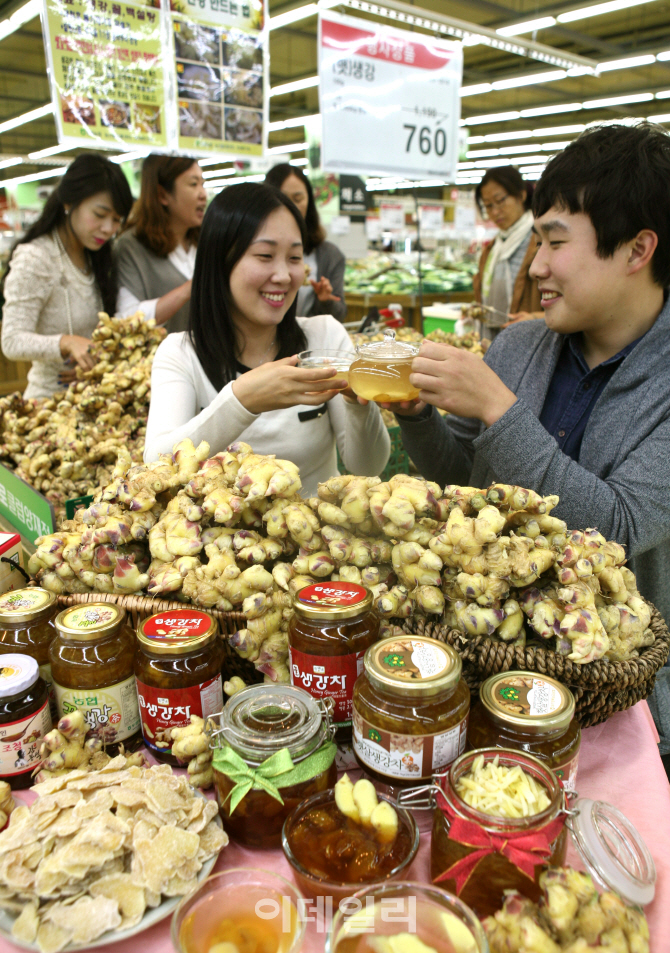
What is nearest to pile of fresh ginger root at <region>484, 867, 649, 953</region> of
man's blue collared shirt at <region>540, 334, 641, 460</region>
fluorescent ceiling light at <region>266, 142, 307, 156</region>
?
man's blue collared shirt at <region>540, 334, 641, 460</region>

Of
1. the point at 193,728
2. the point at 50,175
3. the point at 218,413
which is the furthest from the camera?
the point at 50,175

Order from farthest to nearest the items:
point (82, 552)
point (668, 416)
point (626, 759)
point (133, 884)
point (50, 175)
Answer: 1. point (50, 175)
2. point (668, 416)
3. point (82, 552)
4. point (626, 759)
5. point (133, 884)

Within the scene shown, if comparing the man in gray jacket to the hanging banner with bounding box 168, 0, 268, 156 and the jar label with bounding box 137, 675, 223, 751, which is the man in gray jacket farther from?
the hanging banner with bounding box 168, 0, 268, 156

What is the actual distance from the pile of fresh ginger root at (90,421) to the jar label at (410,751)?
125 cm

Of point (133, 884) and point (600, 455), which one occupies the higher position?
point (600, 455)

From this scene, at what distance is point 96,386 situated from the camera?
7.05ft

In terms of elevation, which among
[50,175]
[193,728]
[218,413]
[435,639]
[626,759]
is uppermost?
[50,175]

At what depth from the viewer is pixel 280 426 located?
199 cm

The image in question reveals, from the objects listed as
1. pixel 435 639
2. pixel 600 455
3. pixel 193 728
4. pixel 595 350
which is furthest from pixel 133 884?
pixel 595 350

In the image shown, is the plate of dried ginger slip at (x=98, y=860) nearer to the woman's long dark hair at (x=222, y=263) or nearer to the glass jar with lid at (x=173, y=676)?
the glass jar with lid at (x=173, y=676)

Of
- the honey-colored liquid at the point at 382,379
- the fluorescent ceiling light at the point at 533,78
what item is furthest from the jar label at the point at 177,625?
the fluorescent ceiling light at the point at 533,78

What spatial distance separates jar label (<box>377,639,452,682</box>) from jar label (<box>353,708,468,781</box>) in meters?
0.07

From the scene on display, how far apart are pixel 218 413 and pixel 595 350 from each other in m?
0.95

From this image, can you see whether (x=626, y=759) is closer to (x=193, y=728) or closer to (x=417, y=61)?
(x=193, y=728)
